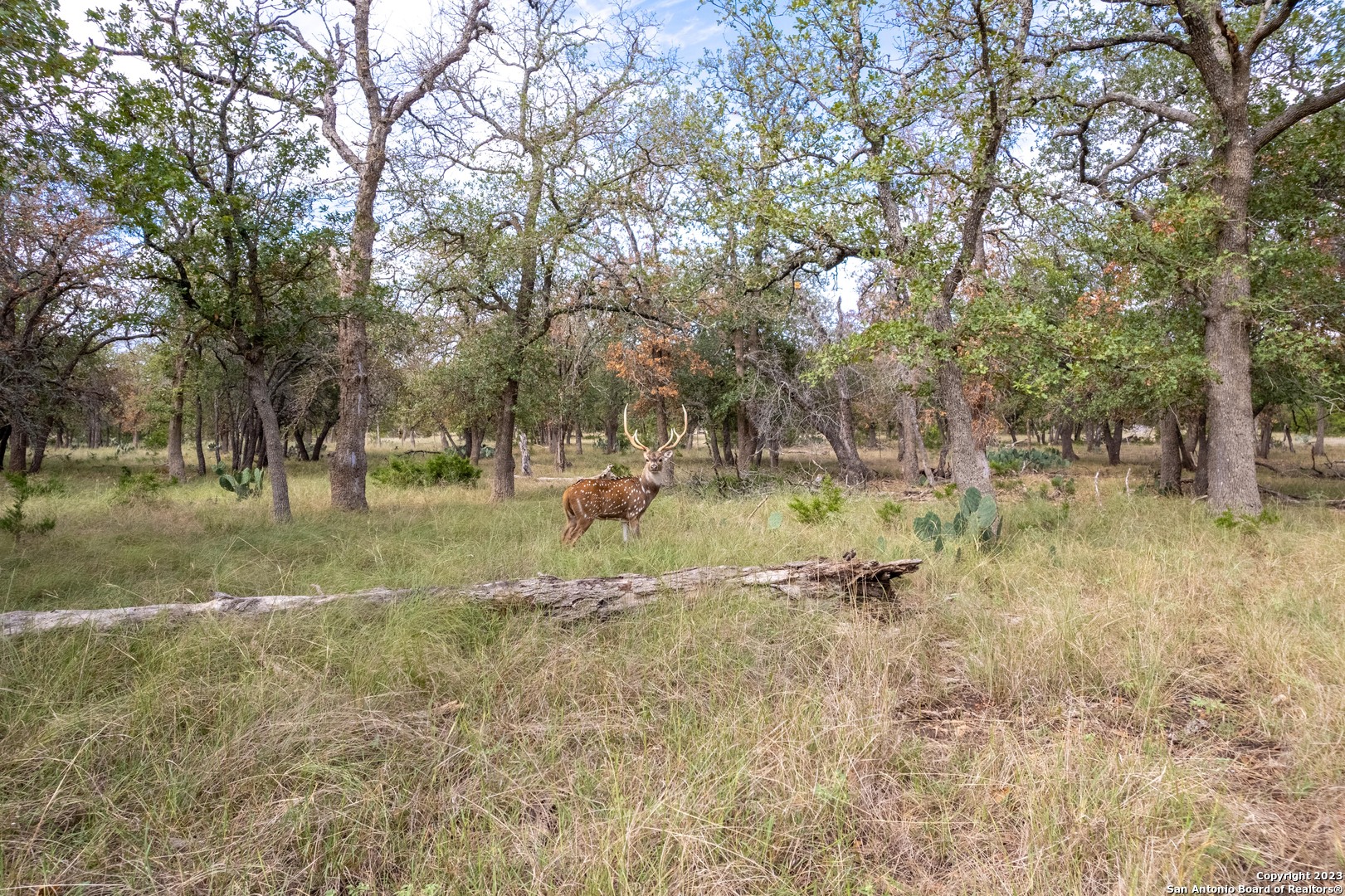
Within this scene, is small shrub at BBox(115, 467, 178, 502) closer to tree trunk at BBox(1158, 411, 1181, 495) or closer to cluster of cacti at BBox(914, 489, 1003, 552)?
cluster of cacti at BBox(914, 489, 1003, 552)

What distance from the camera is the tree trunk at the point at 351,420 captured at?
1042cm

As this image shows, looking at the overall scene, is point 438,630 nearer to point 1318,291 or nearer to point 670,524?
point 670,524

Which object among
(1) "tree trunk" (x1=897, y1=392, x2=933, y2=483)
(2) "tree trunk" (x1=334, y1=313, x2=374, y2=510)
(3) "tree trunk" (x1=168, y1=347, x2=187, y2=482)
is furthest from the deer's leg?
(3) "tree trunk" (x1=168, y1=347, x2=187, y2=482)

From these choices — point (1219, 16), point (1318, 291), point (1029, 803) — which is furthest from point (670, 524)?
point (1318, 291)

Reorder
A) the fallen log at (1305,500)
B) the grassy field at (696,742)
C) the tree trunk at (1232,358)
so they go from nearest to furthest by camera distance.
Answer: the grassy field at (696,742), the tree trunk at (1232,358), the fallen log at (1305,500)

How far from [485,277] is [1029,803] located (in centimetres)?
1114

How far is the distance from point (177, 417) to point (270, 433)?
13.4 m

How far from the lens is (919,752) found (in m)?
2.76

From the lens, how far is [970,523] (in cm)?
657

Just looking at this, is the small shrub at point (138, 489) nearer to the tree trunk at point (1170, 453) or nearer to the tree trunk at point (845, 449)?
the tree trunk at point (845, 449)

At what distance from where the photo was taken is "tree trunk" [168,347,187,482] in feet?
56.2

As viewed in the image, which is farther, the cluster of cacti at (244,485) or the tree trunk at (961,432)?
the cluster of cacti at (244,485)

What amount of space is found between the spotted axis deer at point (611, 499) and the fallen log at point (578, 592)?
8.22ft

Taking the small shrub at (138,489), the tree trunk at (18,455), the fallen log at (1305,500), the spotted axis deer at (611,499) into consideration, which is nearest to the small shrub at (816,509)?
the spotted axis deer at (611,499)
